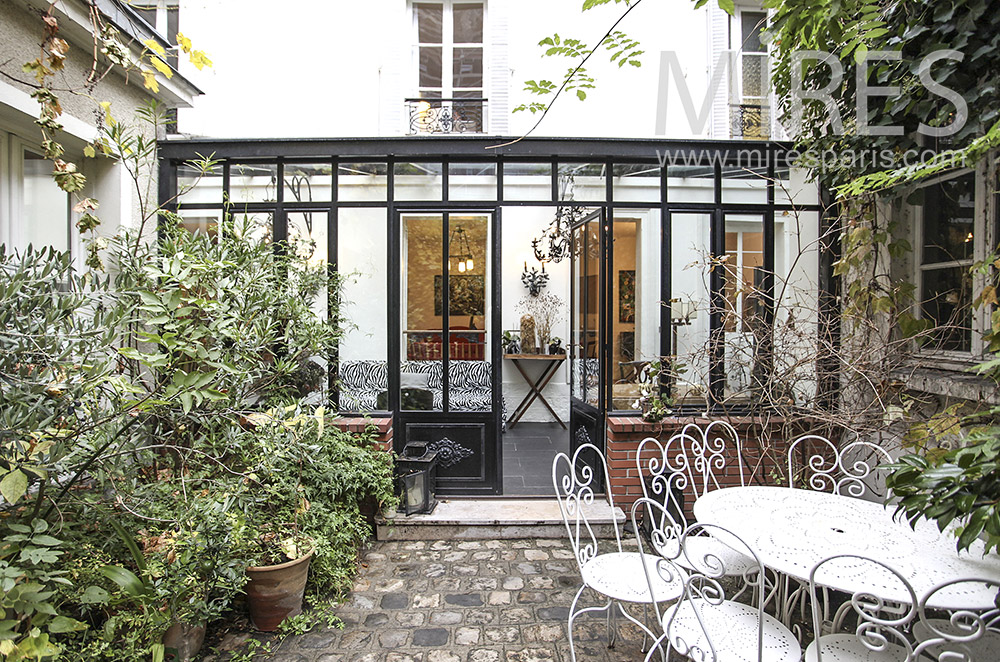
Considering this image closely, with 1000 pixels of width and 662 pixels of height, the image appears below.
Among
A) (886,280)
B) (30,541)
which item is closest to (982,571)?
(886,280)

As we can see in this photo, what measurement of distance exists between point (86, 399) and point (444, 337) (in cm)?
267

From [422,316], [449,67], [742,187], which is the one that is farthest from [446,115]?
[742,187]

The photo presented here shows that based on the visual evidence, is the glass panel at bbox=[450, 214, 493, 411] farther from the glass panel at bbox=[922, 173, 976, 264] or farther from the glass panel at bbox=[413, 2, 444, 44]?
the glass panel at bbox=[922, 173, 976, 264]

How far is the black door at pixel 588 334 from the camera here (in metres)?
4.49

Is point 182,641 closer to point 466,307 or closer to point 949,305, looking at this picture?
point 466,307

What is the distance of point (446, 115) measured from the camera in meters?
5.84

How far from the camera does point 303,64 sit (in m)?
5.77

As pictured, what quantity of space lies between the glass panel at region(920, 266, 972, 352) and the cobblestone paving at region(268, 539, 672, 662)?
2626 mm

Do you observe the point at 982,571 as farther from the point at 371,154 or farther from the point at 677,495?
the point at 371,154

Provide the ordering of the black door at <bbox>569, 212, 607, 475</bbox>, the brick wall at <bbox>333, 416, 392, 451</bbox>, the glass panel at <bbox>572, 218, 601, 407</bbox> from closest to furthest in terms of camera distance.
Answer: the brick wall at <bbox>333, 416, 392, 451</bbox>, the black door at <bbox>569, 212, 607, 475</bbox>, the glass panel at <bbox>572, 218, 601, 407</bbox>

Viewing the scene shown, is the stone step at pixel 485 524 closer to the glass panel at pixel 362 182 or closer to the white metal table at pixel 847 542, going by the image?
the white metal table at pixel 847 542

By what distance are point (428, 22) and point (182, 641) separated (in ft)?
19.6

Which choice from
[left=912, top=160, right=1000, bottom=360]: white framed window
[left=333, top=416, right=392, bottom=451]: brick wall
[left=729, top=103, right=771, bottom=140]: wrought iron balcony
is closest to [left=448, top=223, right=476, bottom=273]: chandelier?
[left=333, top=416, right=392, bottom=451]: brick wall

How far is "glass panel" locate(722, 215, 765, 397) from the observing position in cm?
430
